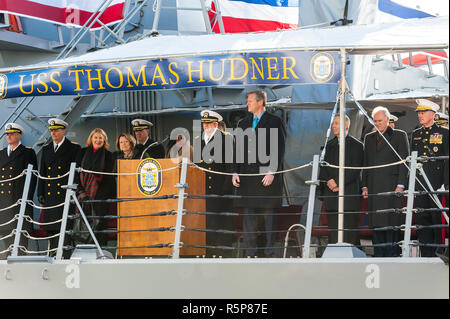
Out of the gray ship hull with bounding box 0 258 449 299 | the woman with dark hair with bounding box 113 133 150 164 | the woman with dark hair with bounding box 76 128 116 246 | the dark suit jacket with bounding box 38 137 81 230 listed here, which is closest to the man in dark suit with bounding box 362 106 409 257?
the gray ship hull with bounding box 0 258 449 299

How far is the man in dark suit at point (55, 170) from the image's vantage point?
8648 millimetres

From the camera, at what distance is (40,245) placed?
1030 cm

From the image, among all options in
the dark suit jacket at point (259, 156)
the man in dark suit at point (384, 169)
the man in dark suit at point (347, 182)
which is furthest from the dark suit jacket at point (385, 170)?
the dark suit jacket at point (259, 156)

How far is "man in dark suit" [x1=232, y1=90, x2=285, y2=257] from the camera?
7402 mm

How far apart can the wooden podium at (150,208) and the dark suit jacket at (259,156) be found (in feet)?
1.47

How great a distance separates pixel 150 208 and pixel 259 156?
3.68ft

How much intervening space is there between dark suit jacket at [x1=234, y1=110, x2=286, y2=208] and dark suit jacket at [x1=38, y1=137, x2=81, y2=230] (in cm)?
213

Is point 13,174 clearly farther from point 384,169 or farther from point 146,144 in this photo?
point 384,169

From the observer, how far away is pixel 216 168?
7715mm

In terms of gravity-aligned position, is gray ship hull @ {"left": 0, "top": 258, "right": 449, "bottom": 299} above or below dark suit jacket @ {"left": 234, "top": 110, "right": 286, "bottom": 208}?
below

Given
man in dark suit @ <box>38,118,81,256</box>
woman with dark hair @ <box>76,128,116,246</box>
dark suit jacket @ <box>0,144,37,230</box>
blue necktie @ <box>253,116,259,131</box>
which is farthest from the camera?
dark suit jacket @ <box>0,144,37,230</box>

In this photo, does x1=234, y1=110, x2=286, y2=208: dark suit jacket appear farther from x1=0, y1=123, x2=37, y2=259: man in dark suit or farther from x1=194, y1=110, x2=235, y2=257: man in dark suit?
x1=0, y1=123, x2=37, y2=259: man in dark suit
